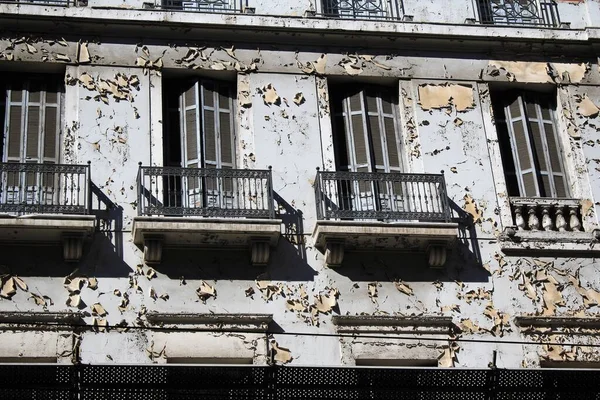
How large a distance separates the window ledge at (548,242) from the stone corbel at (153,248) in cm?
511

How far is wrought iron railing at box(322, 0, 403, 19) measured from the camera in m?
19.7

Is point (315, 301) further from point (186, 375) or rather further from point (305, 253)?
point (186, 375)

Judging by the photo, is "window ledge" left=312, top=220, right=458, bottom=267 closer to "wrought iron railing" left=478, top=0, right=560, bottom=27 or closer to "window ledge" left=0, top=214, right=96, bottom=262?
"window ledge" left=0, top=214, right=96, bottom=262

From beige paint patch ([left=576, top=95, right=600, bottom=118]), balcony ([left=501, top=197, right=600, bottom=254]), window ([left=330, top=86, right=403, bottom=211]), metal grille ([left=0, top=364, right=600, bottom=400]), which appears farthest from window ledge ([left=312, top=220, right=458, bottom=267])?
beige paint patch ([left=576, top=95, right=600, bottom=118])

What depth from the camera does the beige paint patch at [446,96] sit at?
19.1 m

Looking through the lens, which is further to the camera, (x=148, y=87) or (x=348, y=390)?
(x=148, y=87)

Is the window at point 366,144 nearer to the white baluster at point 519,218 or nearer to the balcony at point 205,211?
the balcony at point 205,211

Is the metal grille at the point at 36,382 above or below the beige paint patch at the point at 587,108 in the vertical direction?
below

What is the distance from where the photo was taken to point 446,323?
1720 centimetres

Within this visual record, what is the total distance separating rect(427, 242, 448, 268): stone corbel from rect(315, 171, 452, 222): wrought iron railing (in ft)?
1.33

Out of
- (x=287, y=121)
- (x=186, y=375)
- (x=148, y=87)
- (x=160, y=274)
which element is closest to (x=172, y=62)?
(x=148, y=87)

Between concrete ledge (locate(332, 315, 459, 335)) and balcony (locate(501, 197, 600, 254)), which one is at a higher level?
balcony (locate(501, 197, 600, 254))

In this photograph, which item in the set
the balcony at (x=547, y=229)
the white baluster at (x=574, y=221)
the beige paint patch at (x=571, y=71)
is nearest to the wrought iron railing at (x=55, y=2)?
the balcony at (x=547, y=229)

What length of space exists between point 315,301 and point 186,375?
9.47 feet
